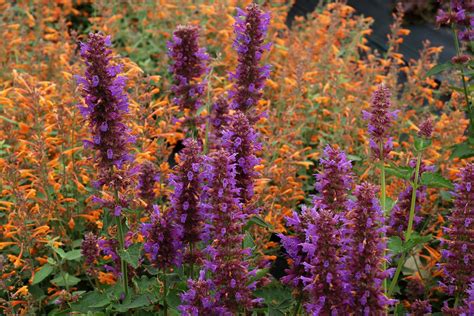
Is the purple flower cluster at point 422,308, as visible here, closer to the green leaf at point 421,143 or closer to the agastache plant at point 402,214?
the agastache plant at point 402,214

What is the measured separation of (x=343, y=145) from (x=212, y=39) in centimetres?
198

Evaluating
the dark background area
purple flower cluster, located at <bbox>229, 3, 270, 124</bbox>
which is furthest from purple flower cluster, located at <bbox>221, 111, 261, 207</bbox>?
the dark background area

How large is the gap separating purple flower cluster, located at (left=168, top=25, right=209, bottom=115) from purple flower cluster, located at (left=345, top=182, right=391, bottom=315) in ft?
4.67

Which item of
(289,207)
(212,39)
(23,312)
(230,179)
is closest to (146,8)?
(212,39)

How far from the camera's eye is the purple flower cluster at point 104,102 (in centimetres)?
254

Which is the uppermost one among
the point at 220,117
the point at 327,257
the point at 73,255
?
the point at 220,117

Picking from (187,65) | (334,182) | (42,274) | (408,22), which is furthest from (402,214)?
(408,22)

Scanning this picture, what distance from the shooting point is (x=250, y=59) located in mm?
3186

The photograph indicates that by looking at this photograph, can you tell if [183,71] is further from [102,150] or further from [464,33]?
[464,33]

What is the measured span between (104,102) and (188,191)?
463 mm

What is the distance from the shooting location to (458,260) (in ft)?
8.57

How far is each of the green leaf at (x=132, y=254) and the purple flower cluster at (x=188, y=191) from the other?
0.69 ft

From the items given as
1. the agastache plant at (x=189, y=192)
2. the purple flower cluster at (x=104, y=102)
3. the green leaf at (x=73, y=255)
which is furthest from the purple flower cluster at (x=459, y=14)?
the green leaf at (x=73, y=255)

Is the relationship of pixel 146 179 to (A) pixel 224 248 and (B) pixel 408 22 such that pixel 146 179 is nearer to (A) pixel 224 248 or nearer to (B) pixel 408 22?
(A) pixel 224 248
